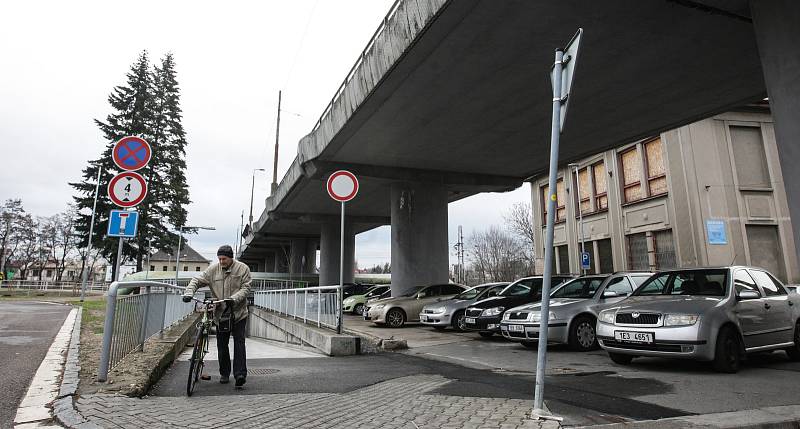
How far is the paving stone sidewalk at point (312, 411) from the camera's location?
12.6ft

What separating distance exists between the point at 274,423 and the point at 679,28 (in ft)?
30.8

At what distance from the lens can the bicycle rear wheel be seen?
16.3 feet

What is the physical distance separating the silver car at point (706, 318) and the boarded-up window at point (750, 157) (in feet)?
57.9

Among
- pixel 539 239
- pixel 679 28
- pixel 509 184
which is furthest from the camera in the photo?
pixel 539 239

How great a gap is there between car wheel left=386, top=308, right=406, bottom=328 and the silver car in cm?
905

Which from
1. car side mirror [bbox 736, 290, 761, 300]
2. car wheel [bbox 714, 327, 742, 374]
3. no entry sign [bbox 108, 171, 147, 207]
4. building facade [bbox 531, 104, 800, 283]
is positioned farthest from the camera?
building facade [bbox 531, 104, 800, 283]

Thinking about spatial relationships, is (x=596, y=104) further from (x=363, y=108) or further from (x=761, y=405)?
(x=761, y=405)

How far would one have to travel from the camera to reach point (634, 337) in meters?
6.70

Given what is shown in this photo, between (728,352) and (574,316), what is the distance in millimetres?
2858

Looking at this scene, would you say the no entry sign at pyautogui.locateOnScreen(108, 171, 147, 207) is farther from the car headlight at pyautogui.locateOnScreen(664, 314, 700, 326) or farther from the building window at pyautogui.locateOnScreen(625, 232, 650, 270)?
the building window at pyautogui.locateOnScreen(625, 232, 650, 270)

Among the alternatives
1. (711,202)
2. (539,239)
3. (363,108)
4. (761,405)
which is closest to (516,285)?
(363,108)

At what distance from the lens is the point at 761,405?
15.6 feet

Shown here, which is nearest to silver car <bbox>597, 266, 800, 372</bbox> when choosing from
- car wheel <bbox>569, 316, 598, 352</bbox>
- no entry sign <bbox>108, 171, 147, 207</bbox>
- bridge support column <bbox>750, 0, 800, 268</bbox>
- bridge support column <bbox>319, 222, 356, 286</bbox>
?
bridge support column <bbox>750, 0, 800, 268</bbox>

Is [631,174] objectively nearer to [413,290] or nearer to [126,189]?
[413,290]
